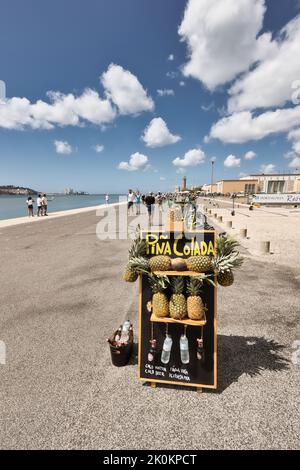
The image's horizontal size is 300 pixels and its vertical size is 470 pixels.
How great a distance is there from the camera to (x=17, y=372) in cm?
350

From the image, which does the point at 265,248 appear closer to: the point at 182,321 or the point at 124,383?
the point at 182,321

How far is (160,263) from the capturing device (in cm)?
304

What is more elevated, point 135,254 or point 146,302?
point 135,254

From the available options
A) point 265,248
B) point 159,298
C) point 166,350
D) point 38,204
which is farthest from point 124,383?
point 38,204

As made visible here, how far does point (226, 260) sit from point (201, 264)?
0.34 m

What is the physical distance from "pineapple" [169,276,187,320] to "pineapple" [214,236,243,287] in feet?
1.74

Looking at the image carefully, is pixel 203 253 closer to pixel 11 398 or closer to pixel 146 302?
pixel 146 302

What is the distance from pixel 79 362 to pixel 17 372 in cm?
92

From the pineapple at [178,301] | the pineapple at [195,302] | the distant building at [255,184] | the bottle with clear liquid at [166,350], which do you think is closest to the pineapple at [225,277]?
the pineapple at [195,302]

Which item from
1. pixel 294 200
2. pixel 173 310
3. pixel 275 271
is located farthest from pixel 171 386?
pixel 294 200

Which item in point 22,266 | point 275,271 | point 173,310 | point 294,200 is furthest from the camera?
point 294,200

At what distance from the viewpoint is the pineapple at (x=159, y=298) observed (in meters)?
3.06

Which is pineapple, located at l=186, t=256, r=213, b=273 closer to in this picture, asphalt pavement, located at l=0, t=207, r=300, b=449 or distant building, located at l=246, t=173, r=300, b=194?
asphalt pavement, located at l=0, t=207, r=300, b=449

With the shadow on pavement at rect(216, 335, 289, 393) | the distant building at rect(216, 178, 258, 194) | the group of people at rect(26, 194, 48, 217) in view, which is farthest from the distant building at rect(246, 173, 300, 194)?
the shadow on pavement at rect(216, 335, 289, 393)
